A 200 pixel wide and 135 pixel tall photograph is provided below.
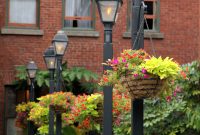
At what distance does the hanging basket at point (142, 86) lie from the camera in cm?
519

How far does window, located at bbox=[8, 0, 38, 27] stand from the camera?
17.7m

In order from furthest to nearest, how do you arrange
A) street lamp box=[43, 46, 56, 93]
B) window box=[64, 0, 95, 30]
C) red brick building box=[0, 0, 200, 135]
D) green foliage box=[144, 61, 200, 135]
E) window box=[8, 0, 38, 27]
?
window box=[64, 0, 95, 30]
window box=[8, 0, 38, 27]
red brick building box=[0, 0, 200, 135]
street lamp box=[43, 46, 56, 93]
green foliage box=[144, 61, 200, 135]

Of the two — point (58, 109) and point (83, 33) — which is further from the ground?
point (83, 33)

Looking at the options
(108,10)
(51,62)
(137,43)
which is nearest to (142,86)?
(137,43)

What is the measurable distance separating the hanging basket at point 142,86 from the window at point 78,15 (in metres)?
12.7

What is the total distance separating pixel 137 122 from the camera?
5.73 meters

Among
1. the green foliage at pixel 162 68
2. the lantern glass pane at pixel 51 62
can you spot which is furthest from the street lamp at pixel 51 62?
the green foliage at pixel 162 68

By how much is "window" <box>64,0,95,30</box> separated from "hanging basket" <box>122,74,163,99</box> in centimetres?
1274

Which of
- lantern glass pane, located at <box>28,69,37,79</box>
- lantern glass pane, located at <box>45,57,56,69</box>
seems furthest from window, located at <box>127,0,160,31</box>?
lantern glass pane, located at <box>45,57,56,69</box>

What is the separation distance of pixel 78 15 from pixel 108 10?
10.8m

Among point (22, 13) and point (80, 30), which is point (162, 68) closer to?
point (80, 30)

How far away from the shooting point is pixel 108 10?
7.31 m

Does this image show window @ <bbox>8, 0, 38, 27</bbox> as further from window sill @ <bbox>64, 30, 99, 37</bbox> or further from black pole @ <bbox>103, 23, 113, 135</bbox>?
A: black pole @ <bbox>103, 23, 113, 135</bbox>

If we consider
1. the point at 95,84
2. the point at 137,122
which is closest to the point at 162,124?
the point at 137,122
